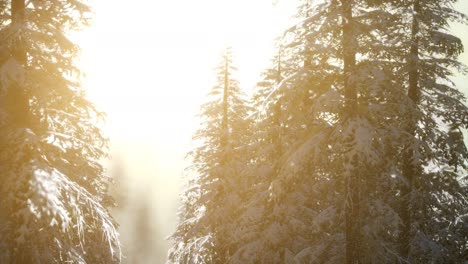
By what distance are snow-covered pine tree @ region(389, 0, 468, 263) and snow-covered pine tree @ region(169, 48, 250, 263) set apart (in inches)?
290

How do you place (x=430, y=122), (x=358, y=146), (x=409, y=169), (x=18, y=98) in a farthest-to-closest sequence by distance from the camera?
(x=409, y=169) < (x=430, y=122) < (x=18, y=98) < (x=358, y=146)

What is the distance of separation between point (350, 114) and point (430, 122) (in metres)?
→ 3.78

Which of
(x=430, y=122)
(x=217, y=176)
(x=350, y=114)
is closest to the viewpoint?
(x=350, y=114)

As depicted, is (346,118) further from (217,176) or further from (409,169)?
(217,176)

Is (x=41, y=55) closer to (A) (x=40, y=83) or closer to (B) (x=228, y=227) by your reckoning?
(A) (x=40, y=83)

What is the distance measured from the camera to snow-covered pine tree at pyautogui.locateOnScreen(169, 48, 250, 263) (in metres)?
18.5

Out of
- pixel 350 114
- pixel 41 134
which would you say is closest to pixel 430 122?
pixel 350 114

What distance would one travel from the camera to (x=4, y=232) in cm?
920

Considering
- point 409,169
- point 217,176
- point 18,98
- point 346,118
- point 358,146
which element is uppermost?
point 18,98

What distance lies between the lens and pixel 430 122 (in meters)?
12.1

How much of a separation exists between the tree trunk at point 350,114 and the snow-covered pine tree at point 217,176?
25.9 ft

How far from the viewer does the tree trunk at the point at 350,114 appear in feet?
32.7

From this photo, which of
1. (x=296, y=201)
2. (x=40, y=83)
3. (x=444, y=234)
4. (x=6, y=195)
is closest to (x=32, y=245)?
(x=6, y=195)

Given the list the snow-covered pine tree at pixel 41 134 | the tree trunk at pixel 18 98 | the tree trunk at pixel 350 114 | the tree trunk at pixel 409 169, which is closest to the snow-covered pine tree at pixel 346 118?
the tree trunk at pixel 350 114
